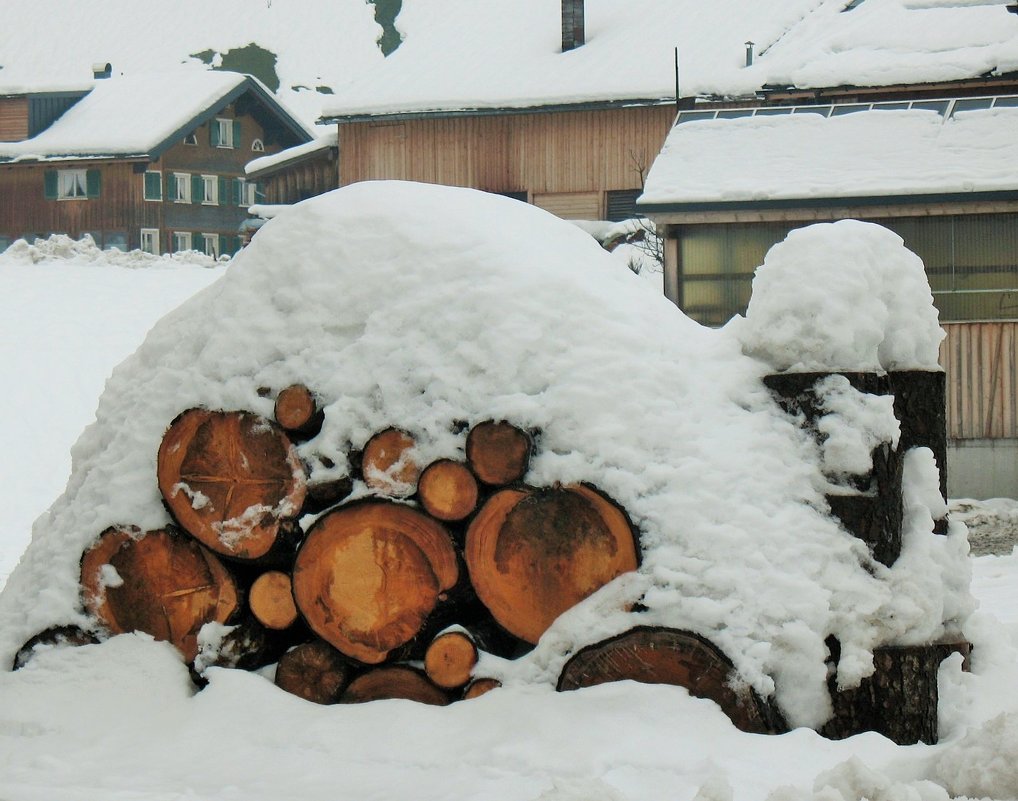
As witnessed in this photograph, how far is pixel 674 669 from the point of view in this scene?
2852mm

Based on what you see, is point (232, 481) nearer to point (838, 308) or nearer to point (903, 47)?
point (838, 308)

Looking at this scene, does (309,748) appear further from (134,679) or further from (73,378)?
(73,378)

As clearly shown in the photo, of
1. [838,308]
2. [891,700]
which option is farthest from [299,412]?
[891,700]

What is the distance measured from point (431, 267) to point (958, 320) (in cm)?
948

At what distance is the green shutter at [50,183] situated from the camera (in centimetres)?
3250

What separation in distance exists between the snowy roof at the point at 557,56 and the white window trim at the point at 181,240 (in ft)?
37.0

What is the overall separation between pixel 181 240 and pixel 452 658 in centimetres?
3272

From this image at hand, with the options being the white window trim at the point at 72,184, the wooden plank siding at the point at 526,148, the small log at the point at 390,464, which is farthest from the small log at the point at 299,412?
the white window trim at the point at 72,184

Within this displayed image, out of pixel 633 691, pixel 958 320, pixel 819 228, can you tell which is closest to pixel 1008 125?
pixel 958 320

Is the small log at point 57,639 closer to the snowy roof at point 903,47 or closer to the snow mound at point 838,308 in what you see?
the snow mound at point 838,308

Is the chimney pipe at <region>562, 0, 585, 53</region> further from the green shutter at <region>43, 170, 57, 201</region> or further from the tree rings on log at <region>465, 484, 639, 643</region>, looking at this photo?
the tree rings on log at <region>465, 484, 639, 643</region>

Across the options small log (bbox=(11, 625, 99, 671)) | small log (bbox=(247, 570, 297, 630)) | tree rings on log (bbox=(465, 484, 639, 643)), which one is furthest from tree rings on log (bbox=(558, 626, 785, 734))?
small log (bbox=(11, 625, 99, 671))

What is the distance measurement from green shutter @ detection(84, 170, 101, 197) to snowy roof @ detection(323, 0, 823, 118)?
37.5 ft

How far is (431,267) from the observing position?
3.38m
